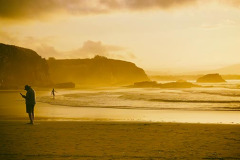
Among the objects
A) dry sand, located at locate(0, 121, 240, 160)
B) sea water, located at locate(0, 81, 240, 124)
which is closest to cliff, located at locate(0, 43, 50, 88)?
sea water, located at locate(0, 81, 240, 124)

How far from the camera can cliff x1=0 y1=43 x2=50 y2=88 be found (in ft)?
403

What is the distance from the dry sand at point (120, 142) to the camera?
7086mm

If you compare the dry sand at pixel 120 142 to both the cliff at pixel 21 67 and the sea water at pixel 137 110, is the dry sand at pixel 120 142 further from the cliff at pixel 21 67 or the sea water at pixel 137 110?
the cliff at pixel 21 67

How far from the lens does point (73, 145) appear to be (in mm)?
8164

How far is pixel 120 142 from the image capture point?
867 centimetres

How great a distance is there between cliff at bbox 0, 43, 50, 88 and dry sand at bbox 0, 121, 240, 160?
116384 mm

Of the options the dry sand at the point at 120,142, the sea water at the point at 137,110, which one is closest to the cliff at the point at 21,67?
the sea water at the point at 137,110

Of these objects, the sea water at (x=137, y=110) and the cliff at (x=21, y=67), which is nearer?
the sea water at (x=137, y=110)

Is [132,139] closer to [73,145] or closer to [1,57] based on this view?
[73,145]

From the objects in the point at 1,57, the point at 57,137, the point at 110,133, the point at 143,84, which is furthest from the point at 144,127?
the point at 1,57

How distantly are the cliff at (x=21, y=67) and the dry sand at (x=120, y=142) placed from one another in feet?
382

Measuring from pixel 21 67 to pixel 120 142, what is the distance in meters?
136

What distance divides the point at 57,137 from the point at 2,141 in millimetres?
1963

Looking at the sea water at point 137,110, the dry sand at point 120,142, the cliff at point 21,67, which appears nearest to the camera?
the dry sand at point 120,142
